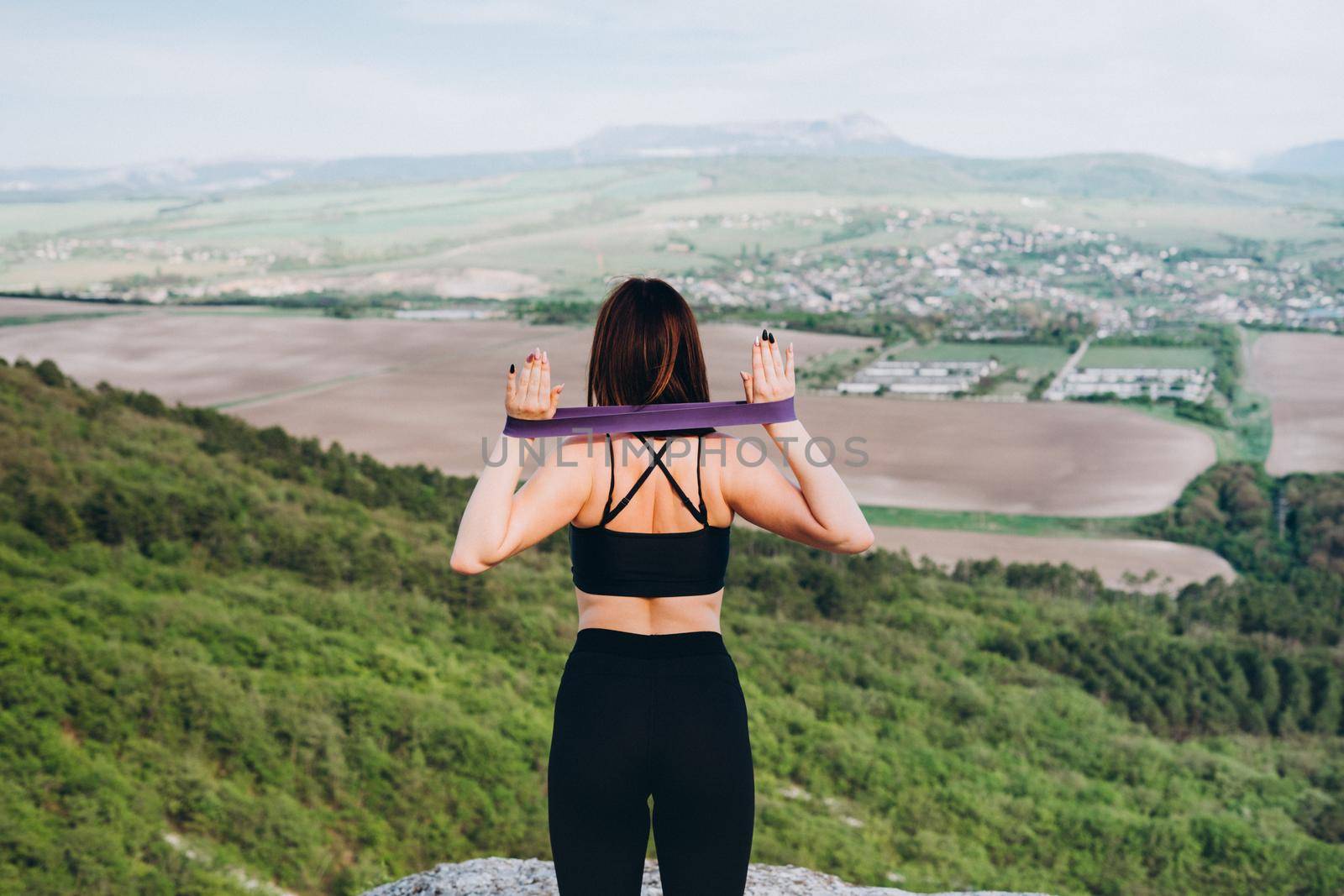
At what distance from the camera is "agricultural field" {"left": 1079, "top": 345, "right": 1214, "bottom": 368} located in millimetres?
61625

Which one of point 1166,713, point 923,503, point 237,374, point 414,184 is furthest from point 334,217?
point 1166,713

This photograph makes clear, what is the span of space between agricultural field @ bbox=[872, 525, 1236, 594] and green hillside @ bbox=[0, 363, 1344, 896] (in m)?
2.98

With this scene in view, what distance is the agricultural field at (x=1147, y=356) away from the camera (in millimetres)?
61625

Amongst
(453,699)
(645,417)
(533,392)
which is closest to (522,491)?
(533,392)

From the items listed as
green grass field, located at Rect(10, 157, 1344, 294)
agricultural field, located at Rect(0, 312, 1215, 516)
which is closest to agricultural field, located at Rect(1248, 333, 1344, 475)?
agricultural field, located at Rect(0, 312, 1215, 516)

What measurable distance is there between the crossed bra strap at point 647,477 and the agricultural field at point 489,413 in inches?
1178

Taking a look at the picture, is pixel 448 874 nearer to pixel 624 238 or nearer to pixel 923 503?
pixel 923 503

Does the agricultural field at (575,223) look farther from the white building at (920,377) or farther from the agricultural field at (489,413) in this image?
Result: the agricultural field at (489,413)

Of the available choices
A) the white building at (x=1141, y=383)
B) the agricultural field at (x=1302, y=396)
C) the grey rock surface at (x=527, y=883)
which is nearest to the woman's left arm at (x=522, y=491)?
the grey rock surface at (x=527, y=883)

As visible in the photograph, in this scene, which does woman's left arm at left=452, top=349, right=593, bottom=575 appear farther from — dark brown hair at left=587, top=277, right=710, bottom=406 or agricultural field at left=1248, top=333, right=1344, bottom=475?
A: agricultural field at left=1248, top=333, right=1344, bottom=475

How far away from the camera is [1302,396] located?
5600 cm

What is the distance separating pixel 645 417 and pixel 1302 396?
6402 centimetres

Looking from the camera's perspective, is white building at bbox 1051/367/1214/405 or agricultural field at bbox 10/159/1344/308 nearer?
white building at bbox 1051/367/1214/405

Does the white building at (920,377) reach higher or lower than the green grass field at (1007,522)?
higher
